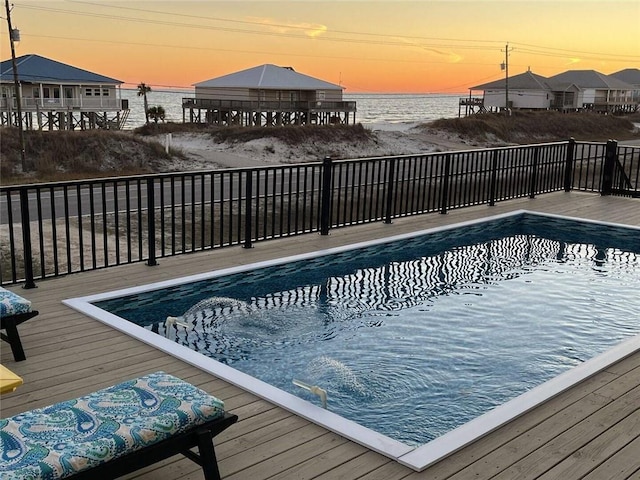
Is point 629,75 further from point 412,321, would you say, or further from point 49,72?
point 412,321

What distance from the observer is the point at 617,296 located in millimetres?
6602

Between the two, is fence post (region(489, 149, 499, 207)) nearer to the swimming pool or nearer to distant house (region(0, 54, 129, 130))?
the swimming pool

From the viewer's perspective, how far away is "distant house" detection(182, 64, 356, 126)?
46.7 metres

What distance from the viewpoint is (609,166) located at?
11.7 metres

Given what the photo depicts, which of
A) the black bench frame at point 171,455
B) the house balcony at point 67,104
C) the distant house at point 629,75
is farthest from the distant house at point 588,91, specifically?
the black bench frame at point 171,455

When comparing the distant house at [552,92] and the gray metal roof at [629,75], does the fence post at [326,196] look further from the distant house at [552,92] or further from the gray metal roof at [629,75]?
the gray metal roof at [629,75]

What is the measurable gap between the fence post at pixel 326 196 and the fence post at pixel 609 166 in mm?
5984

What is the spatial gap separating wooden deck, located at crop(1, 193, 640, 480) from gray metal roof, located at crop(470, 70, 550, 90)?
65.5 meters

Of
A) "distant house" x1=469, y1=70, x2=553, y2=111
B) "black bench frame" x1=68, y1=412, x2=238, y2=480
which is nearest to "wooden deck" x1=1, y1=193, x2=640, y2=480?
"black bench frame" x1=68, y1=412, x2=238, y2=480

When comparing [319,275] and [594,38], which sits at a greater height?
[594,38]

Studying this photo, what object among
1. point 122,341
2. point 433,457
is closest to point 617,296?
point 433,457

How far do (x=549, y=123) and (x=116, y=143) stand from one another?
36.5 metres

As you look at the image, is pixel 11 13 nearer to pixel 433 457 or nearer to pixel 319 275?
pixel 319 275

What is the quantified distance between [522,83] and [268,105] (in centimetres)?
3095
